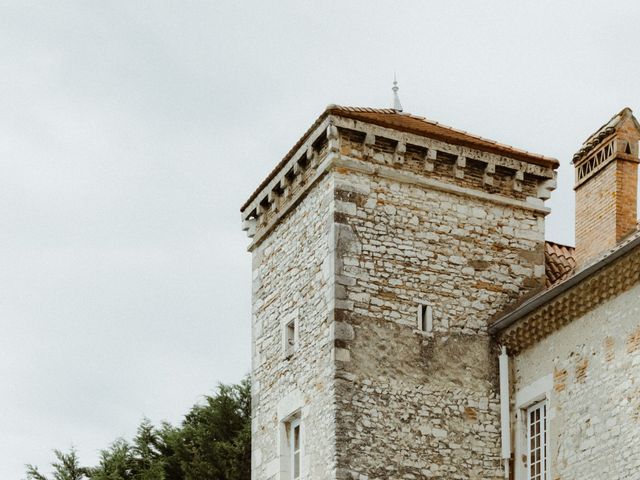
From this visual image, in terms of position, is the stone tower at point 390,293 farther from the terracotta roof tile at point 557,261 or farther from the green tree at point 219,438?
the green tree at point 219,438

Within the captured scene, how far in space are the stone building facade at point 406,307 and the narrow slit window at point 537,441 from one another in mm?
121

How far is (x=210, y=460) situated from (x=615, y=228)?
45.9 ft

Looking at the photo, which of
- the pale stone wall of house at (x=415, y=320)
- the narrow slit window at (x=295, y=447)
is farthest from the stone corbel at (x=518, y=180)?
the narrow slit window at (x=295, y=447)

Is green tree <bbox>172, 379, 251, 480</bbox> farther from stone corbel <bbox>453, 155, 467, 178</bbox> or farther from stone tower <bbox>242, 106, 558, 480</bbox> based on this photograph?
stone corbel <bbox>453, 155, 467, 178</bbox>

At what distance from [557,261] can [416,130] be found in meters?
2.95

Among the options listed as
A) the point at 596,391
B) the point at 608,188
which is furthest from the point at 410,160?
the point at 596,391

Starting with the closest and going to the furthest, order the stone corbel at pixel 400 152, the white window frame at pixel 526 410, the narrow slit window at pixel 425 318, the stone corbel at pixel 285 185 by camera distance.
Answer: the white window frame at pixel 526 410, the narrow slit window at pixel 425 318, the stone corbel at pixel 400 152, the stone corbel at pixel 285 185

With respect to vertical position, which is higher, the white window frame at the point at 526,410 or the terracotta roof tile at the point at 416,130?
the terracotta roof tile at the point at 416,130

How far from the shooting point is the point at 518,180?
19078 mm

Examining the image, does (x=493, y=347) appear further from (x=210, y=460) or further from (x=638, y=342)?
(x=210, y=460)

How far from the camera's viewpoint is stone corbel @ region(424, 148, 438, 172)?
18489 millimetres

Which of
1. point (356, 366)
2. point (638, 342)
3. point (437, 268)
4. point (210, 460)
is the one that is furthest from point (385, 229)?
point (210, 460)

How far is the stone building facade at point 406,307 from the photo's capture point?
17094 millimetres

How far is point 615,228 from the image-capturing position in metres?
17.8
